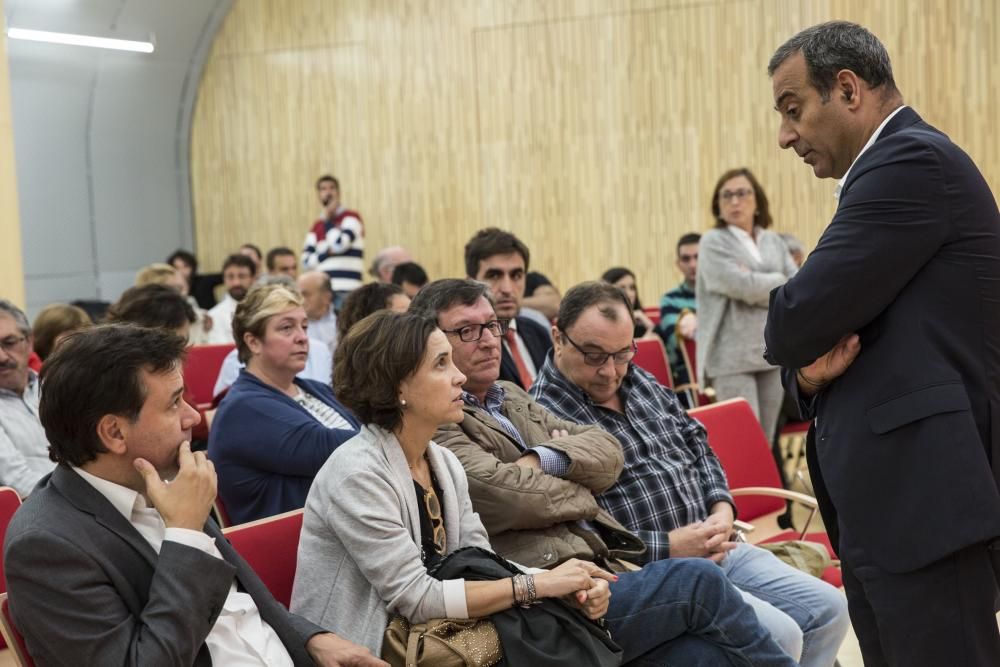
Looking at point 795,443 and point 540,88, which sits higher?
point 540,88

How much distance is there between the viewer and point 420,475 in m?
2.58

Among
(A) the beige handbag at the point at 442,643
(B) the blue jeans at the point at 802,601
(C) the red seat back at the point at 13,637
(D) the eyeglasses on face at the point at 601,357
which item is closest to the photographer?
(C) the red seat back at the point at 13,637

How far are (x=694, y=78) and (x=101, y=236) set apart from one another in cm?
616

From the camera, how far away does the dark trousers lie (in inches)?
76.8

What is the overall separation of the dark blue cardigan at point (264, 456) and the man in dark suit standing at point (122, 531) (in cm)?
105

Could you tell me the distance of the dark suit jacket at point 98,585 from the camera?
187 cm

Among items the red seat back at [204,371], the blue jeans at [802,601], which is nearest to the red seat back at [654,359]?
the red seat back at [204,371]

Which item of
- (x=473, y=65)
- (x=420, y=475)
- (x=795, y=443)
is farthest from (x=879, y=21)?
(x=420, y=475)

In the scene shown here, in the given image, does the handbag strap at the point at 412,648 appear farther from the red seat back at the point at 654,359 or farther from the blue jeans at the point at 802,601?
the red seat back at the point at 654,359

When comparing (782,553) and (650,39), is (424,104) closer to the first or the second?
(650,39)

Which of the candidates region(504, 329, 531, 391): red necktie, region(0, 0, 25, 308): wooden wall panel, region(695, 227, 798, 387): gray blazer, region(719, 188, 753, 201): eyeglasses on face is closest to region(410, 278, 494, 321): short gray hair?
region(504, 329, 531, 391): red necktie

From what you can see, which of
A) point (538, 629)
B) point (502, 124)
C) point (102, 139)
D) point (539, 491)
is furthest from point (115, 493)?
point (102, 139)

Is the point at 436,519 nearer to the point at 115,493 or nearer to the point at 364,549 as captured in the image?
the point at 364,549

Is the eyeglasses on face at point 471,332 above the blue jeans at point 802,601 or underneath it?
above
